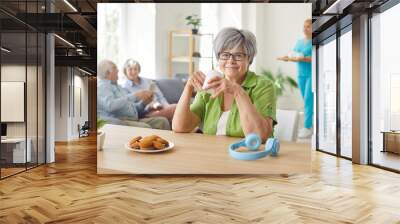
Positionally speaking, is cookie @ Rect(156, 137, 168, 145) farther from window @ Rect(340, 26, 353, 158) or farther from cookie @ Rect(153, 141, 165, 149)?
window @ Rect(340, 26, 353, 158)

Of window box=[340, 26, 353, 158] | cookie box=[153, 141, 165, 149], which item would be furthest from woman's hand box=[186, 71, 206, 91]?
window box=[340, 26, 353, 158]

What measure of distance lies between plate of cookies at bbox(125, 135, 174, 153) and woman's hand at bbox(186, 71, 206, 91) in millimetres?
841

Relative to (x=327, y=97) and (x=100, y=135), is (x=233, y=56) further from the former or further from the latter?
(x=327, y=97)

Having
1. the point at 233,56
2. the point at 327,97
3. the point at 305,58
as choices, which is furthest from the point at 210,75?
the point at 327,97

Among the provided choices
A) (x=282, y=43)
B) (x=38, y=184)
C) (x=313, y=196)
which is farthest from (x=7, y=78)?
(x=313, y=196)

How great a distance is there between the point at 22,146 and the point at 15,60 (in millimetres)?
1281

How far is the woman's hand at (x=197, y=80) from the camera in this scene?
5.50 m

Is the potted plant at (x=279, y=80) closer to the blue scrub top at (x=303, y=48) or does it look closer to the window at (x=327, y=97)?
the blue scrub top at (x=303, y=48)

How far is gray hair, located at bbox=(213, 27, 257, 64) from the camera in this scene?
5523 millimetres

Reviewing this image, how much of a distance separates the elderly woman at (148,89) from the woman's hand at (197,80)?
38cm

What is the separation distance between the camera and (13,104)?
5613mm

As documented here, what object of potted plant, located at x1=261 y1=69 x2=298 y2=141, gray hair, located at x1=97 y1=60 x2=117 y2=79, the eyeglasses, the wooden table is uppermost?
the eyeglasses

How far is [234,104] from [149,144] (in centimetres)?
128

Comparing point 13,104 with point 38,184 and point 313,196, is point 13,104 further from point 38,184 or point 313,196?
point 313,196
